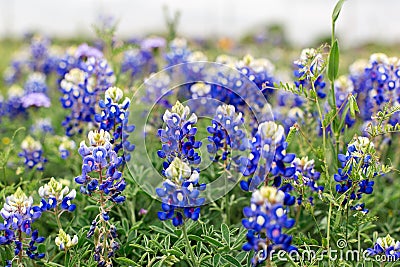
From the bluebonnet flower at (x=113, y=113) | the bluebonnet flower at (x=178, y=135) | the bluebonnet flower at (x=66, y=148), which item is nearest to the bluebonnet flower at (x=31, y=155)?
the bluebonnet flower at (x=66, y=148)

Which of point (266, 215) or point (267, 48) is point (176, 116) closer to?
point (266, 215)

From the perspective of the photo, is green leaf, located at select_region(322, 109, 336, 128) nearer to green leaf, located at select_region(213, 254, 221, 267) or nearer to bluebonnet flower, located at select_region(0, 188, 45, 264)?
green leaf, located at select_region(213, 254, 221, 267)

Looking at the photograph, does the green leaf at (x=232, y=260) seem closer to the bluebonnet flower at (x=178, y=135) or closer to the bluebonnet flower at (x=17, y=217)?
the bluebonnet flower at (x=178, y=135)

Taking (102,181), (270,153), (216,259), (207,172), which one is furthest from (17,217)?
(207,172)

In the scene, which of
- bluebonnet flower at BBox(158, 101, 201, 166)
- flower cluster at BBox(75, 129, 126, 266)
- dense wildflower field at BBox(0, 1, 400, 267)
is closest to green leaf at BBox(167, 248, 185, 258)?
dense wildflower field at BBox(0, 1, 400, 267)

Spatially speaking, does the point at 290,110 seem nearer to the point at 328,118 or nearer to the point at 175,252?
the point at 328,118
